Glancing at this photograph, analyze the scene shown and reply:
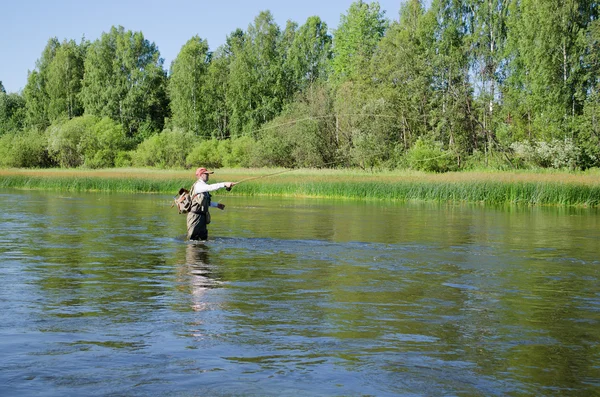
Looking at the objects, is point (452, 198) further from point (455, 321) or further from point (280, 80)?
point (280, 80)

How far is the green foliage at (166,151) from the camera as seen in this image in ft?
221

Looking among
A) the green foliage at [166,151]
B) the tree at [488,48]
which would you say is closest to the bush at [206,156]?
the green foliage at [166,151]

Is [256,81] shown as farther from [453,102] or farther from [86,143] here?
[453,102]

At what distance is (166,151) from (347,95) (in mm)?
19173

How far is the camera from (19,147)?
233 feet

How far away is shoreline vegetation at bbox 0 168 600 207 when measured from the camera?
32906 millimetres

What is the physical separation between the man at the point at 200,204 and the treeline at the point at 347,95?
21.0 metres

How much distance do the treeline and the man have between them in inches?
825

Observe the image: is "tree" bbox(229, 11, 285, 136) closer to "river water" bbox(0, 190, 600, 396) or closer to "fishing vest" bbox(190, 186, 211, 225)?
"river water" bbox(0, 190, 600, 396)

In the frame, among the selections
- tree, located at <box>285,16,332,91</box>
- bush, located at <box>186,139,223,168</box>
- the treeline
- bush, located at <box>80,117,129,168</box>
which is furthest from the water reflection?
tree, located at <box>285,16,332,91</box>

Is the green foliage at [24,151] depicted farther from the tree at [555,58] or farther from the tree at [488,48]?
the tree at [555,58]

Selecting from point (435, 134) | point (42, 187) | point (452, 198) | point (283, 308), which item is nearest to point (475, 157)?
point (435, 134)

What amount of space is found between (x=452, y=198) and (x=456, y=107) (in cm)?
1852

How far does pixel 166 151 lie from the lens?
67.8m
